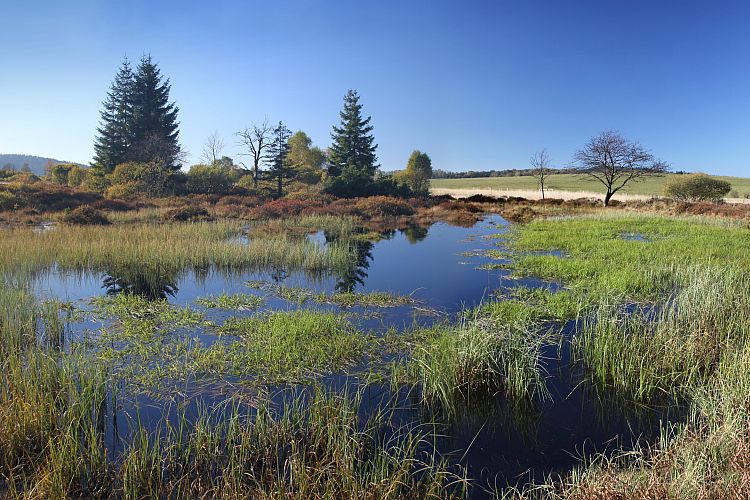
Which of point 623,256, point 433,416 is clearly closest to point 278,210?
point 623,256

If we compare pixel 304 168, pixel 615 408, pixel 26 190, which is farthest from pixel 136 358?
pixel 304 168

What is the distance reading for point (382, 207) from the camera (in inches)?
1313

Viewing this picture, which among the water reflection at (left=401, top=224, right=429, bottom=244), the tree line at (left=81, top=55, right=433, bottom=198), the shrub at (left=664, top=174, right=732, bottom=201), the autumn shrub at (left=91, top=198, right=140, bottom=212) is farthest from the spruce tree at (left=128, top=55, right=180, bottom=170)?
the shrub at (left=664, top=174, right=732, bottom=201)

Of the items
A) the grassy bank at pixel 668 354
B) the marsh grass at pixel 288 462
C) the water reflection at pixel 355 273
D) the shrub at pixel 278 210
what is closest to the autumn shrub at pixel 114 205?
the shrub at pixel 278 210

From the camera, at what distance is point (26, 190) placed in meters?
27.8

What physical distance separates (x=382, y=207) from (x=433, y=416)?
29.0 meters

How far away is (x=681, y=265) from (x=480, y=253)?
6.31 metres

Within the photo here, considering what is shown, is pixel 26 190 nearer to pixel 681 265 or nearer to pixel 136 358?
pixel 136 358

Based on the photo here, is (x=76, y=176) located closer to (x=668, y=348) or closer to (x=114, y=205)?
(x=114, y=205)

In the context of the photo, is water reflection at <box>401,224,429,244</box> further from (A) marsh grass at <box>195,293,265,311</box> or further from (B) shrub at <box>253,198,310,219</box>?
(A) marsh grass at <box>195,293,265,311</box>

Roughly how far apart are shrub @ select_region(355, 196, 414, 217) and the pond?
19.3 metres

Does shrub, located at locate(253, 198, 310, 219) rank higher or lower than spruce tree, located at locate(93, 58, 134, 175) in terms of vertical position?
lower

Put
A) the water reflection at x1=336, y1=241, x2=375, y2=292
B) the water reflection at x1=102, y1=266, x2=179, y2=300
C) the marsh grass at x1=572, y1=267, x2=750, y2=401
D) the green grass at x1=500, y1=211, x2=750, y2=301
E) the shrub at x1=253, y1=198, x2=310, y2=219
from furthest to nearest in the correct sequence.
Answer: the shrub at x1=253, y1=198, x2=310, y2=219
the water reflection at x1=336, y1=241, x2=375, y2=292
the green grass at x1=500, y1=211, x2=750, y2=301
the water reflection at x1=102, y1=266, x2=179, y2=300
the marsh grass at x1=572, y1=267, x2=750, y2=401

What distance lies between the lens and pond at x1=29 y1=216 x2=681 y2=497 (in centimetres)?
423
